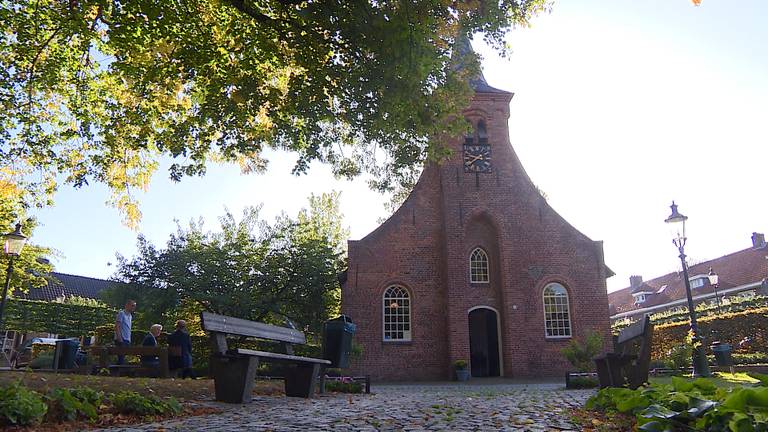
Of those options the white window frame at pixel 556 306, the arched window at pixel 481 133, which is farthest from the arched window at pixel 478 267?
the arched window at pixel 481 133

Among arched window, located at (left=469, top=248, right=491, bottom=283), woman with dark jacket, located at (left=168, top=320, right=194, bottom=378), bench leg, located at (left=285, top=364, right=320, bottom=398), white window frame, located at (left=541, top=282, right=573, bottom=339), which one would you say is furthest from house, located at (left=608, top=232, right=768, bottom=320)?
woman with dark jacket, located at (left=168, top=320, right=194, bottom=378)

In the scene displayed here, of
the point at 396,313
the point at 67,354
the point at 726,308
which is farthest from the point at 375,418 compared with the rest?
the point at 726,308

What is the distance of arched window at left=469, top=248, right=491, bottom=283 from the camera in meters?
20.0

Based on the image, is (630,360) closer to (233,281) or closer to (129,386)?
(129,386)

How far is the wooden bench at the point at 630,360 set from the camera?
668 centimetres

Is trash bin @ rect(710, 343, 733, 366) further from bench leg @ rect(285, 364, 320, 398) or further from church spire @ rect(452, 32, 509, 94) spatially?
bench leg @ rect(285, 364, 320, 398)

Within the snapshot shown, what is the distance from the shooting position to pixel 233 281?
2027 cm

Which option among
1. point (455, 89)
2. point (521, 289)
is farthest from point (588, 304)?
point (455, 89)

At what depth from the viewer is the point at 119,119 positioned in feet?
40.7

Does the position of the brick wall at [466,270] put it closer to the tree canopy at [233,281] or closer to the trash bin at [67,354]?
the tree canopy at [233,281]

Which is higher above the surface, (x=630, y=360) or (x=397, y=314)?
(x=397, y=314)

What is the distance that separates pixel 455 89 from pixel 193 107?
6.34m

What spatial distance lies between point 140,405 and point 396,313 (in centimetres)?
1447

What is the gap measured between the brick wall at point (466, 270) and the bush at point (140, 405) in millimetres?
13208
